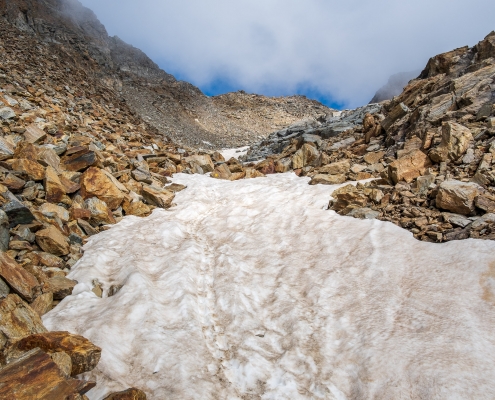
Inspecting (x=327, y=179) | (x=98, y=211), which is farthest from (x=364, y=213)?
(x=98, y=211)

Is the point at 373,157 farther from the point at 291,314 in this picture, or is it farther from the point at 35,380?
the point at 35,380

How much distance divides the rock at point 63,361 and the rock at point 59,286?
2383 mm

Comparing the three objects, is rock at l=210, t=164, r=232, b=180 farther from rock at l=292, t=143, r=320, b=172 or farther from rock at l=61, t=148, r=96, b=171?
rock at l=61, t=148, r=96, b=171

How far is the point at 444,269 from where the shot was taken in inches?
278

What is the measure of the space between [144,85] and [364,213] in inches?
2274

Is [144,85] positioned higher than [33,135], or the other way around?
[144,85]

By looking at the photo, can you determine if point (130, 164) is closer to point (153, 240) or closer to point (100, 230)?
point (100, 230)

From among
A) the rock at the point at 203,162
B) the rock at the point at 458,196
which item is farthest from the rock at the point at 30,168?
the rock at the point at 458,196

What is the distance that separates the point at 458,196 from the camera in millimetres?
8773

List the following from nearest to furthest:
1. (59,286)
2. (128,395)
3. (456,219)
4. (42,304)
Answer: (128,395)
(42,304)
(59,286)
(456,219)

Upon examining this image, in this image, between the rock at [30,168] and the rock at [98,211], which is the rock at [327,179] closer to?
the rock at [98,211]

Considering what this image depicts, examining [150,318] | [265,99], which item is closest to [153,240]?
[150,318]

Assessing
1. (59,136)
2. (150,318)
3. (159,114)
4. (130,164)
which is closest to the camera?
(150,318)

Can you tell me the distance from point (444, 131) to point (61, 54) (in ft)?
144
